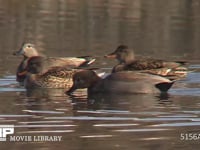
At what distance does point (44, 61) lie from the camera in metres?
17.9

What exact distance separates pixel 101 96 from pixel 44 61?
2508 mm

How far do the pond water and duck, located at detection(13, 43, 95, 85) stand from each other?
25 centimetres

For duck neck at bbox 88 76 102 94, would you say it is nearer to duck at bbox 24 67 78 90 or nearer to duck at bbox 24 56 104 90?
duck at bbox 24 56 104 90

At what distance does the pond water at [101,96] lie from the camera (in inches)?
448

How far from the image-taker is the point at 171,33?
91.9 ft

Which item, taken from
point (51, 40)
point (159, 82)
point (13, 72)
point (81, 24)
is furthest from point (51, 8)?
point (159, 82)

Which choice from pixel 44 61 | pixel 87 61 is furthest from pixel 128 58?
pixel 44 61

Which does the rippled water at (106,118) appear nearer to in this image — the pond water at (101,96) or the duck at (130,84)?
the pond water at (101,96)

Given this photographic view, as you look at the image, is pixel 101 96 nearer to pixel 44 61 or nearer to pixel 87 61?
pixel 44 61

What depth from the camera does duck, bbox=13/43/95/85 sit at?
17781 millimetres

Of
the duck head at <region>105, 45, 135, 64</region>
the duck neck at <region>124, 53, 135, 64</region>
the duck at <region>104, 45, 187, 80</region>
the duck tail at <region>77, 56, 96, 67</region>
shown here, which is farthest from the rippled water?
the duck tail at <region>77, 56, 96, 67</region>

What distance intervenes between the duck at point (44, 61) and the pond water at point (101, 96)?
25cm

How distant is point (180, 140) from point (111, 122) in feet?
4.89

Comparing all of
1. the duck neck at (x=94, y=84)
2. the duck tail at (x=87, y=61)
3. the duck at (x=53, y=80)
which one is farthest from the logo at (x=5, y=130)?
the duck tail at (x=87, y=61)
